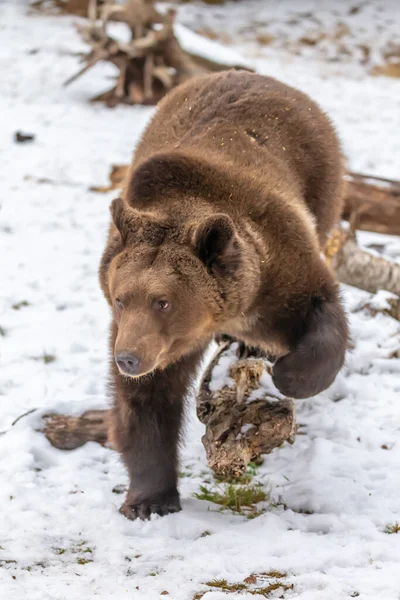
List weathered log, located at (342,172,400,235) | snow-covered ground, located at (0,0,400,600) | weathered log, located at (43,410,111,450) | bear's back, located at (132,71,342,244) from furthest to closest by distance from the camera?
weathered log, located at (342,172,400,235)
weathered log, located at (43,410,111,450)
bear's back, located at (132,71,342,244)
snow-covered ground, located at (0,0,400,600)

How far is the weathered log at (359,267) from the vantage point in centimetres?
688

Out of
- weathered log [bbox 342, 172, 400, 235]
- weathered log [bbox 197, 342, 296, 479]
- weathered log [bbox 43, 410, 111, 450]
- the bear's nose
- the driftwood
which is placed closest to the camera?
the bear's nose

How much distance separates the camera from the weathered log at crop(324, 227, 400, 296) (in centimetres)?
688

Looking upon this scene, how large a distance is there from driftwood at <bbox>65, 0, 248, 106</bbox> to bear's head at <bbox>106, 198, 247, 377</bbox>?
9.55 m

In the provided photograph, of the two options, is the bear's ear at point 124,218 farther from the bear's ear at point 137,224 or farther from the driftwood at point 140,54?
the driftwood at point 140,54

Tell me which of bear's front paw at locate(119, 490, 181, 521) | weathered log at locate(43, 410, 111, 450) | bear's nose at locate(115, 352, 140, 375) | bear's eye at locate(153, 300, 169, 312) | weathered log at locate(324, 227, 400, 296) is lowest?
weathered log at locate(43, 410, 111, 450)

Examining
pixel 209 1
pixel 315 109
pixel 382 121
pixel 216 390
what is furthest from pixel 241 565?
pixel 209 1

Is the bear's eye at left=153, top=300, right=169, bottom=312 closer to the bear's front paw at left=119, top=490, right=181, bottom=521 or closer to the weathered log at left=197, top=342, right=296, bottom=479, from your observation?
the weathered log at left=197, top=342, right=296, bottom=479

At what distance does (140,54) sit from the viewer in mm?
12766

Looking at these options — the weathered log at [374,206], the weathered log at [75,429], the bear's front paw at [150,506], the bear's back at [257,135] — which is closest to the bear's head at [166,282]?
the bear's back at [257,135]

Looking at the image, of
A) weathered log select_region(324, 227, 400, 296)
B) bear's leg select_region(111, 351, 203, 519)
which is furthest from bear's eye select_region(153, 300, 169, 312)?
weathered log select_region(324, 227, 400, 296)

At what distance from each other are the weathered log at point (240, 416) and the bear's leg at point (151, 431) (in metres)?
0.24

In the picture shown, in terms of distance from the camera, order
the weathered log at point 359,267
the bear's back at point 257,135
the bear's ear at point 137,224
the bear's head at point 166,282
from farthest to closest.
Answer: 1. the weathered log at point 359,267
2. the bear's back at point 257,135
3. the bear's ear at point 137,224
4. the bear's head at point 166,282

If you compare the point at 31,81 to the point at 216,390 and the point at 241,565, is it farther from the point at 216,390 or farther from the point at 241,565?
the point at 241,565
